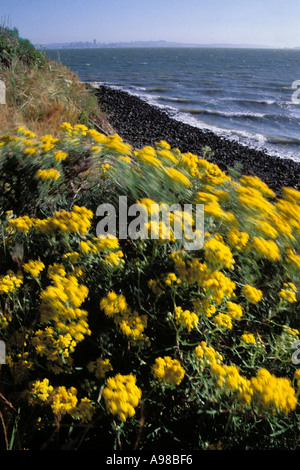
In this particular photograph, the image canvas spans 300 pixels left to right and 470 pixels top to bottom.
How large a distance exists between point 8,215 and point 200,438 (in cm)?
216

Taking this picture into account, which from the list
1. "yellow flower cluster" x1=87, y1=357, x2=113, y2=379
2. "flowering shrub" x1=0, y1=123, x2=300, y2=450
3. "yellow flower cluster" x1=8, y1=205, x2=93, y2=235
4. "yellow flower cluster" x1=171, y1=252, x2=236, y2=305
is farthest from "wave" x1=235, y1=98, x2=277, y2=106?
"yellow flower cluster" x1=87, y1=357, x2=113, y2=379

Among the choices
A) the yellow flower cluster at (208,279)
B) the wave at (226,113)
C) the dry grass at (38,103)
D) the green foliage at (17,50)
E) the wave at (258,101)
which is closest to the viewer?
the yellow flower cluster at (208,279)

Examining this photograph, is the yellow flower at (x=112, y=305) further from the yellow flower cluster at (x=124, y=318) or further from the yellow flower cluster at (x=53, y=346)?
the yellow flower cluster at (x=53, y=346)

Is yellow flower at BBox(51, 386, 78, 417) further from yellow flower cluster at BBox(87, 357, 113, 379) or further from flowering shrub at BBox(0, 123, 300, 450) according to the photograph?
yellow flower cluster at BBox(87, 357, 113, 379)

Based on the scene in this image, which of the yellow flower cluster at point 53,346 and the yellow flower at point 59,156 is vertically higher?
the yellow flower at point 59,156

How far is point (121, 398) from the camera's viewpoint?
1.30 m

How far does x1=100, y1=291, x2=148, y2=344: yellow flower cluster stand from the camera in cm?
168

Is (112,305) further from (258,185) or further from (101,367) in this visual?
(258,185)

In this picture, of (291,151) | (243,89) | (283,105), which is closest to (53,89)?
(291,151)

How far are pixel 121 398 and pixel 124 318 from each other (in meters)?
0.49

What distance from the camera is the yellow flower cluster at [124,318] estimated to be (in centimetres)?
168

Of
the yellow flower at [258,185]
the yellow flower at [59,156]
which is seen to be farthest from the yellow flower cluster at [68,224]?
the yellow flower at [258,185]

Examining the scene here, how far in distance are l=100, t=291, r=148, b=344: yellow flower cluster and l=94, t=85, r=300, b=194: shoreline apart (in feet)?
27.5

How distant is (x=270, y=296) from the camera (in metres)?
2.13
